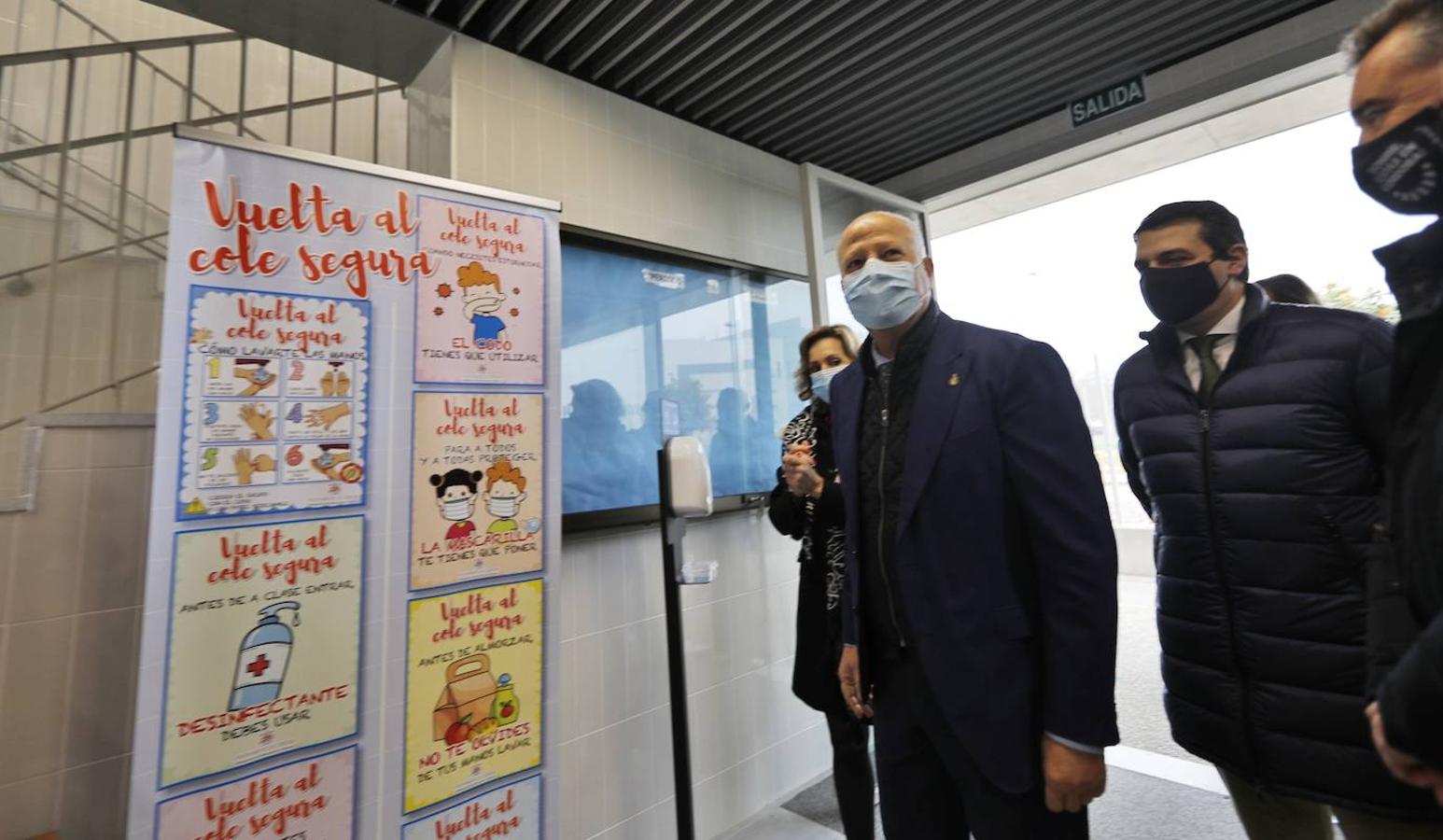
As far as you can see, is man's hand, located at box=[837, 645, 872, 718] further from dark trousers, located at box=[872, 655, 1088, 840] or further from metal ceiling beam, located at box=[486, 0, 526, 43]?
metal ceiling beam, located at box=[486, 0, 526, 43]

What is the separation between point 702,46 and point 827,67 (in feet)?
1.77

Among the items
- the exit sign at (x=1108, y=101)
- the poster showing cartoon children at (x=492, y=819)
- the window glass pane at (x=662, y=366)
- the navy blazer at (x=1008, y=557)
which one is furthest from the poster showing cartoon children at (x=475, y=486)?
the exit sign at (x=1108, y=101)

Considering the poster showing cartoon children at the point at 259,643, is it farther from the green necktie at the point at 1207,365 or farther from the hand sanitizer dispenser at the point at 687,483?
the green necktie at the point at 1207,365

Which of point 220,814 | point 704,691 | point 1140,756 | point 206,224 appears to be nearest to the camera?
point 220,814

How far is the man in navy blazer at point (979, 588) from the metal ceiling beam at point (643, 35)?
4.71 feet

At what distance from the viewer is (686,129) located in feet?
9.04

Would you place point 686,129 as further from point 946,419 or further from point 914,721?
point 914,721

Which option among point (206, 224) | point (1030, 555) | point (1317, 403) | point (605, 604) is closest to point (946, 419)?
point (1030, 555)

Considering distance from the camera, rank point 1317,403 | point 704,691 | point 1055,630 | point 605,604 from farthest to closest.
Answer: point 704,691
point 605,604
point 1317,403
point 1055,630

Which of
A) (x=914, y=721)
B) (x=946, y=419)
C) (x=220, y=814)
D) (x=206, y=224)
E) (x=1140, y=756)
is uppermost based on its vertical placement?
(x=206, y=224)

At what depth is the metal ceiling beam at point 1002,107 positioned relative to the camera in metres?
2.32

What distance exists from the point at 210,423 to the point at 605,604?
1.27 m

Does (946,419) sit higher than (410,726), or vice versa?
(946,419)

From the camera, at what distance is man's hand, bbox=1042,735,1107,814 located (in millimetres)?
954
